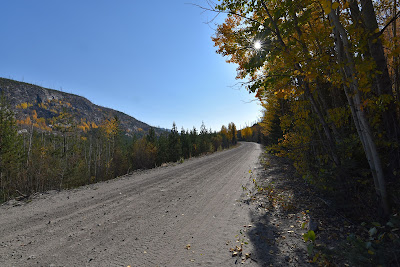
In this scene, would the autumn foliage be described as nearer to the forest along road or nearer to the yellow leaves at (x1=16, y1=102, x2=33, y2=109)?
the forest along road

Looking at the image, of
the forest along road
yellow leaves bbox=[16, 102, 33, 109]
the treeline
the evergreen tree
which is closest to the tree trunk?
the forest along road

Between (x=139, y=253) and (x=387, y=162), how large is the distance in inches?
215

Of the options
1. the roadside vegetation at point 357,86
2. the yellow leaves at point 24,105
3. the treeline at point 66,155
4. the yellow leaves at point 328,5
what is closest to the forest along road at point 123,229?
the roadside vegetation at point 357,86

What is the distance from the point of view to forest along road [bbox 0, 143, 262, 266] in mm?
3297

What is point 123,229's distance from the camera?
14.6 feet

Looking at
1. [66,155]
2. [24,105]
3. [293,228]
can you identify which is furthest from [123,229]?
[24,105]

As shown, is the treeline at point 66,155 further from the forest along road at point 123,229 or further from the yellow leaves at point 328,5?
the yellow leaves at point 328,5

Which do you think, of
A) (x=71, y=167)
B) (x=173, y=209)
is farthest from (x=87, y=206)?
(x=71, y=167)

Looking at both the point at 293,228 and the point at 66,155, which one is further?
the point at 66,155

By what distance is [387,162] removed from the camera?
4.03 m

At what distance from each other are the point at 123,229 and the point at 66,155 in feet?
71.2

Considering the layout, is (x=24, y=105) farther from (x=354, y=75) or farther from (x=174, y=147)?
(x=354, y=75)

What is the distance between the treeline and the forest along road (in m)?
3.27

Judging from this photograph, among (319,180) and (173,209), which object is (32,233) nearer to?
(173,209)
